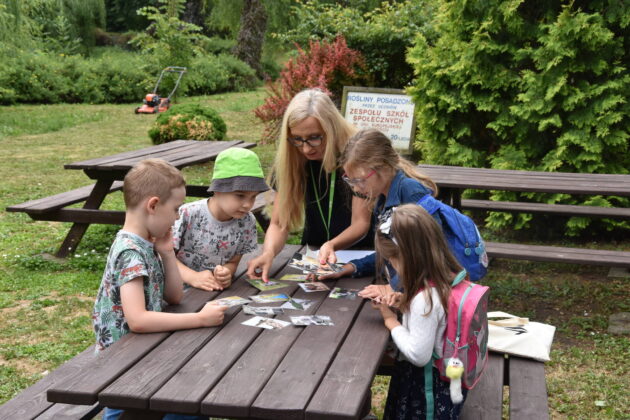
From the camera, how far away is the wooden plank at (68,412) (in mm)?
2795

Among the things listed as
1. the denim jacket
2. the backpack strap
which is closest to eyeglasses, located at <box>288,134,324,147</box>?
the denim jacket

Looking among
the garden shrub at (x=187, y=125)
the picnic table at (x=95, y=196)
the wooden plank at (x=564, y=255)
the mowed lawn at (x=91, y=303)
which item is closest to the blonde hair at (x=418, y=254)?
the mowed lawn at (x=91, y=303)

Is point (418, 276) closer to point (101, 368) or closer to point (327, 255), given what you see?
point (327, 255)

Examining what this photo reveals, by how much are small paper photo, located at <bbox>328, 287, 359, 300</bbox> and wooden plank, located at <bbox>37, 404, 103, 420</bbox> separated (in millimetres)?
1024

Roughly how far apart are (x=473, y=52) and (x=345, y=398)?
587 centimetres

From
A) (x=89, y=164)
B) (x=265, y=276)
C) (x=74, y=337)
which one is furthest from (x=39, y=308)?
(x=265, y=276)

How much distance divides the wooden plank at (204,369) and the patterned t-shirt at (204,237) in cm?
61

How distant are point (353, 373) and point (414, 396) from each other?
0.71 m

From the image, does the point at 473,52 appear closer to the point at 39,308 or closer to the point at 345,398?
the point at 39,308

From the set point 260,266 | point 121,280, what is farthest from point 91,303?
point 121,280

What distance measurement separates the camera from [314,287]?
10.3 ft

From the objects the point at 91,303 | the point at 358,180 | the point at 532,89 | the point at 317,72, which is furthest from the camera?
the point at 317,72

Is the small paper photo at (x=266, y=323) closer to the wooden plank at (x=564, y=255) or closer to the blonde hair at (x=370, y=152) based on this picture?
the blonde hair at (x=370, y=152)

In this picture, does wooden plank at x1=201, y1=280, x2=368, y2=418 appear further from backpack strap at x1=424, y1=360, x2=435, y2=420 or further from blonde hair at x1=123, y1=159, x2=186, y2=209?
blonde hair at x1=123, y1=159, x2=186, y2=209
